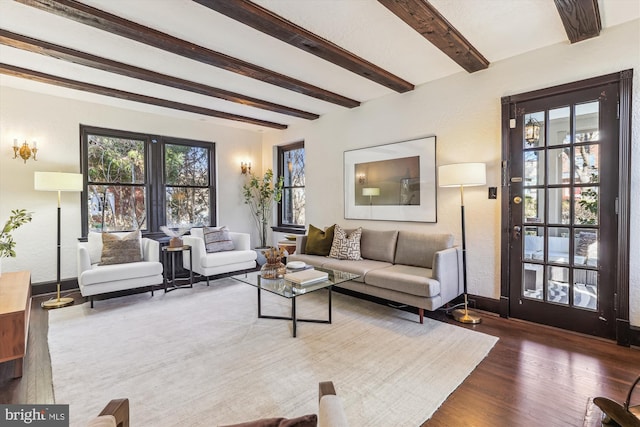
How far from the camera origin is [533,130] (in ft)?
10.1

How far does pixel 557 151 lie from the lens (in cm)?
295

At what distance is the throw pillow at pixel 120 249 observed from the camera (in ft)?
13.0

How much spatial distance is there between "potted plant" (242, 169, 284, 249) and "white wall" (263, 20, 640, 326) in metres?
1.72

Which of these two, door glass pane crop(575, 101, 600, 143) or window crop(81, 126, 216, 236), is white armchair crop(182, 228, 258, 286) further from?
door glass pane crop(575, 101, 600, 143)

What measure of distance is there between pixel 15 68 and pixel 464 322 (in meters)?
5.45

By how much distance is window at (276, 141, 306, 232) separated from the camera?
5.89 m

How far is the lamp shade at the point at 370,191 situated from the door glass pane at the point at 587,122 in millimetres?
2277

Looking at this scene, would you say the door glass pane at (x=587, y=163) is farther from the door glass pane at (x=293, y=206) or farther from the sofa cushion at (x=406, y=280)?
the door glass pane at (x=293, y=206)

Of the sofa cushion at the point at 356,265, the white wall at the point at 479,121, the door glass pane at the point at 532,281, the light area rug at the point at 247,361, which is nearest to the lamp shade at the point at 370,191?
the white wall at the point at 479,121

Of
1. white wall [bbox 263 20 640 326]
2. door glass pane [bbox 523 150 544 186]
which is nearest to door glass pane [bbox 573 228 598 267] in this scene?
white wall [bbox 263 20 640 326]

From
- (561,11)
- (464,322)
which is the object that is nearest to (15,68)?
(561,11)

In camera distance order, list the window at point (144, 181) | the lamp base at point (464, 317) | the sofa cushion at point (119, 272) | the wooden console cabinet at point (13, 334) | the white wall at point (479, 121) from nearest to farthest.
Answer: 1. the wooden console cabinet at point (13, 334)
2. the white wall at point (479, 121)
3. the lamp base at point (464, 317)
4. the sofa cushion at point (119, 272)
5. the window at point (144, 181)

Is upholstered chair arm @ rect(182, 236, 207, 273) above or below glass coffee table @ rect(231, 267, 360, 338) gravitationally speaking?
above

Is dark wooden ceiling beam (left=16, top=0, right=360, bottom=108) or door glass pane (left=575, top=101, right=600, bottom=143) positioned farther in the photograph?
door glass pane (left=575, top=101, right=600, bottom=143)
